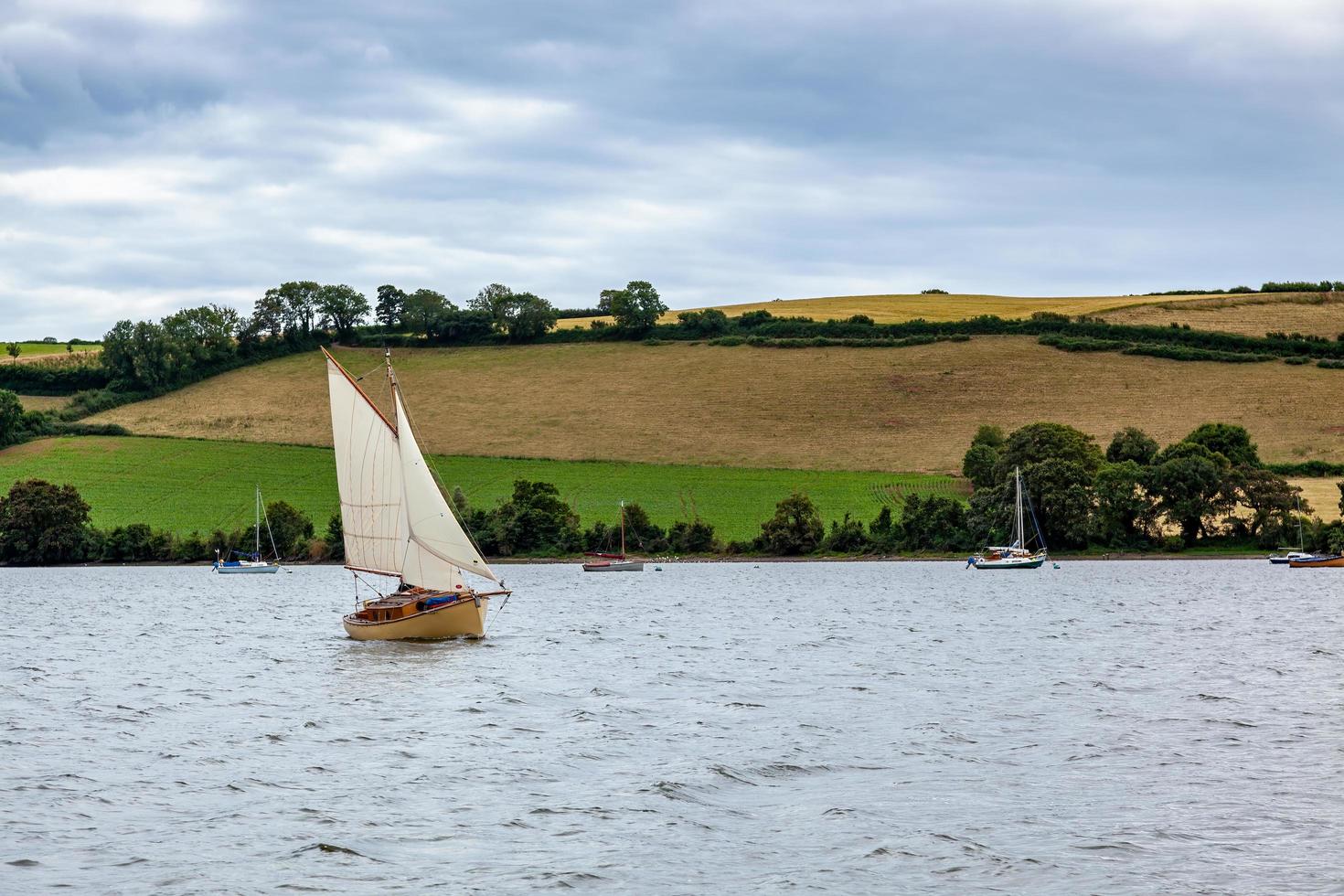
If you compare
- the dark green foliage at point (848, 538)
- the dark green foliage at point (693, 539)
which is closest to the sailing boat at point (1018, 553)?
the dark green foliage at point (848, 538)

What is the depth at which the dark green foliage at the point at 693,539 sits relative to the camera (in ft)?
422

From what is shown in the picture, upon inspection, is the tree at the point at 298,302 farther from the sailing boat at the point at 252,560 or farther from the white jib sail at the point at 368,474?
the white jib sail at the point at 368,474

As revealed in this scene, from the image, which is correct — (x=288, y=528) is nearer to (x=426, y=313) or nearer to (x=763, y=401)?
(x=763, y=401)

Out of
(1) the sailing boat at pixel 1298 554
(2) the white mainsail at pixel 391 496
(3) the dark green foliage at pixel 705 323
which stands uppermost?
(3) the dark green foliage at pixel 705 323

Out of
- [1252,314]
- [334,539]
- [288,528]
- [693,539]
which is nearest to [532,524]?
[693,539]

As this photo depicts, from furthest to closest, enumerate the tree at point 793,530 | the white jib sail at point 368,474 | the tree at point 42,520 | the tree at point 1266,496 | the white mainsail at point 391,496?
the tree at point 42,520
the tree at point 793,530
the tree at point 1266,496
the white jib sail at point 368,474
the white mainsail at point 391,496

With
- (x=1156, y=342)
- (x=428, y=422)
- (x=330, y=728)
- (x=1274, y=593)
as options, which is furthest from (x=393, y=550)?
(x=1156, y=342)

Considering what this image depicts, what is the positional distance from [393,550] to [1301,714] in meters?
31.8

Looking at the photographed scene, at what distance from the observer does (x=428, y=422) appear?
165m

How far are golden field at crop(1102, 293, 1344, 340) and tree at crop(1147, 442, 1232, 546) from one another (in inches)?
1960

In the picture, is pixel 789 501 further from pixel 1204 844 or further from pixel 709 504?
pixel 1204 844

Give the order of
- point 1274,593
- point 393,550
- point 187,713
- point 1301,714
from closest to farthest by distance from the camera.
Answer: point 1301,714 → point 187,713 → point 393,550 → point 1274,593

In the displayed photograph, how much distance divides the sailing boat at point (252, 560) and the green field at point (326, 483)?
159 inches

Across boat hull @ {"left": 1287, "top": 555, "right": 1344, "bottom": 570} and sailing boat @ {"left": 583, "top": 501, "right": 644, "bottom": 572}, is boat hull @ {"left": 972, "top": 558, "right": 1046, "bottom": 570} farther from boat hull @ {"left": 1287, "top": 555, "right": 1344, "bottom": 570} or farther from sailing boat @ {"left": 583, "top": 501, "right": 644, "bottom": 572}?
sailing boat @ {"left": 583, "top": 501, "right": 644, "bottom": 572}
